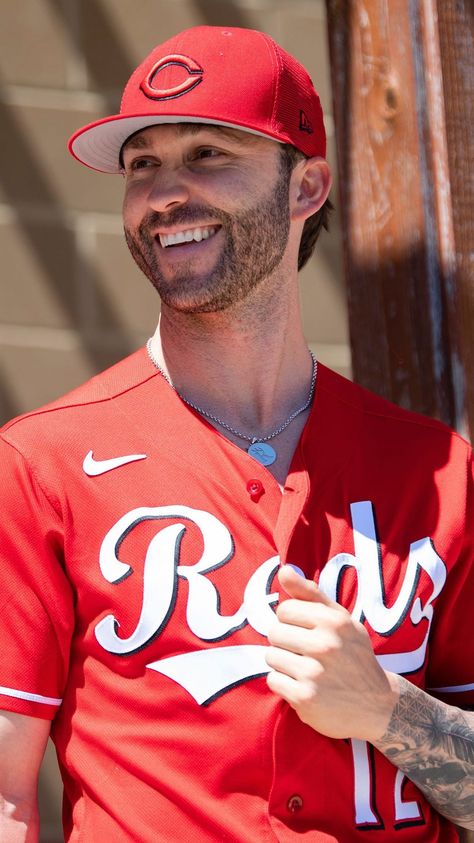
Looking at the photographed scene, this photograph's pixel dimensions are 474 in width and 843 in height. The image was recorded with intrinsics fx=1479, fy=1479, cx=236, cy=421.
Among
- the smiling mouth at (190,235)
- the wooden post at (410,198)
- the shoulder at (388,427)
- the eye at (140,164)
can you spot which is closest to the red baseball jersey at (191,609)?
the shoulder at (388,427)

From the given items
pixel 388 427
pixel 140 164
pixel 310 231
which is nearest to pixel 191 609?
pixel 388 427

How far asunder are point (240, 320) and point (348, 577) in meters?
0.48

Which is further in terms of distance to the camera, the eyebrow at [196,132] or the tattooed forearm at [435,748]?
the eyebrow at [196,132]

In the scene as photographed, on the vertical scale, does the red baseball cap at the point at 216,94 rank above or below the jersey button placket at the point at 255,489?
above

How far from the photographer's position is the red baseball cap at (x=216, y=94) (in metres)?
2.39

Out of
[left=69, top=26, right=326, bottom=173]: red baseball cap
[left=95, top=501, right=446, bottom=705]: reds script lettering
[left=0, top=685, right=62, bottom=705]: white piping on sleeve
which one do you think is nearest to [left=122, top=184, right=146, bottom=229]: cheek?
[left=69, top=26, right=326, bottom=173]: red baseball cap

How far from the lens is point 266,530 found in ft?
7.48

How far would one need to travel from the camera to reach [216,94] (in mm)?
2400

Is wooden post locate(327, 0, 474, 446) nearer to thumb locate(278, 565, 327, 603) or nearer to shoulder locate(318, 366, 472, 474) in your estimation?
shoulder locate(318, 366, 472, 474)

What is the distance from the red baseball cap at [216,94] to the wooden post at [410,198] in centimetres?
32

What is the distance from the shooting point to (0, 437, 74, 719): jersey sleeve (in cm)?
217

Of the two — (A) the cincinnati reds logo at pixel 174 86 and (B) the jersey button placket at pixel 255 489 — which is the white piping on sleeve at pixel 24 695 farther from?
(A) the cincinnati reds logo at pixel 174 86

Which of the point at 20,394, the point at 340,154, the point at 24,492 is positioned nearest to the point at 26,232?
the point at 20,394

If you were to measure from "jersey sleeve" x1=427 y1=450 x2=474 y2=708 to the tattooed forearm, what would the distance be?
0.31 ft
